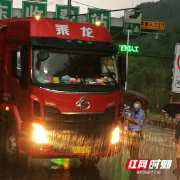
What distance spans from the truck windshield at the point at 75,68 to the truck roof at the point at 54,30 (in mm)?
384

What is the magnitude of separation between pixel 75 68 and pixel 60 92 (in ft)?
2.34

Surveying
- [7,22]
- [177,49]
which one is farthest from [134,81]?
[7,22]

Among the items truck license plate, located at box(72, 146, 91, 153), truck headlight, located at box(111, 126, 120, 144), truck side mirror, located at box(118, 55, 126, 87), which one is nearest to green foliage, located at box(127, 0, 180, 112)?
truck side mirror, located at box(118, 55, 126, 87)

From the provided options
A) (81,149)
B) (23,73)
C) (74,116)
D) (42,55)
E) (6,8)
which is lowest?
(81,149)

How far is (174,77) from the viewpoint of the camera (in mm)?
14984

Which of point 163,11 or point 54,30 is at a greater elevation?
point 163,11

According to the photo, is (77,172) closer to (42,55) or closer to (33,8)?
(42,55)

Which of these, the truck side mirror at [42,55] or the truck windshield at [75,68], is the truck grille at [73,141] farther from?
the truck side mirror at [42,55]

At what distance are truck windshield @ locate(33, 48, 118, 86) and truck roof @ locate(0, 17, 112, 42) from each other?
0.38 metres

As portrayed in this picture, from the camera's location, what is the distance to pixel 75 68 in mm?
9242

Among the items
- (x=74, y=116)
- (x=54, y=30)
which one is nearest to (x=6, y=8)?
(x=54, y=30)

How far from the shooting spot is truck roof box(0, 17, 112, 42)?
366 inches

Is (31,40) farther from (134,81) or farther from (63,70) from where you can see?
(134,81)

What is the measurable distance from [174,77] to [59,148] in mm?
7232
